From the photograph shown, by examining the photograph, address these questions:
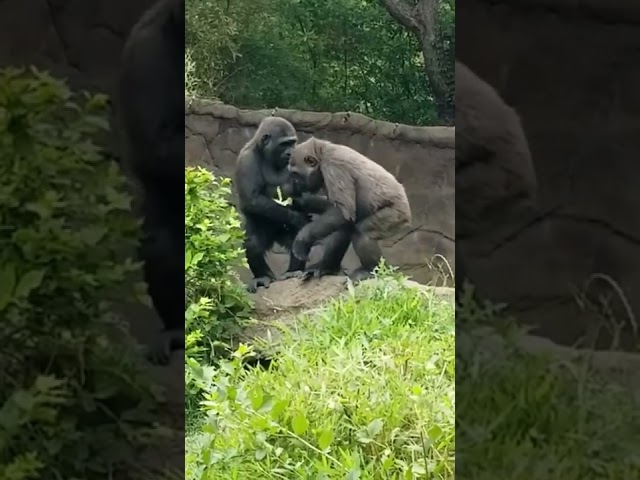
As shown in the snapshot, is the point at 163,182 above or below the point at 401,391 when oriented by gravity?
above

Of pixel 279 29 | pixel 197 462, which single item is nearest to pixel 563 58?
pixel 197 462

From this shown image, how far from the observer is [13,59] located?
1.07 m

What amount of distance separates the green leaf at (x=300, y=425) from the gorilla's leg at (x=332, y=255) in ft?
2.91

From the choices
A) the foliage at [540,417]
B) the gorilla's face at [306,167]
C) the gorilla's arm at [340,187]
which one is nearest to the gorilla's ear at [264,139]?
the gorilla's face at [306,167]

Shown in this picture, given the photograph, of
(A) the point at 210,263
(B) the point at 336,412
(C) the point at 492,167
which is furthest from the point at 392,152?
(C) the point at 492,167

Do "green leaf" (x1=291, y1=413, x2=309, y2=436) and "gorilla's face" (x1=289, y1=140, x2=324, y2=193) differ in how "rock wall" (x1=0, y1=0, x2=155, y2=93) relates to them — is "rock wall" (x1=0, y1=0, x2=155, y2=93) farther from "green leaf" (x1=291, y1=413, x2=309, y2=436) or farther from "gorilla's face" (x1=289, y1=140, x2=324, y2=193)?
"gorilla's face" (x1=289, y1=140, x2=324, y2=193)

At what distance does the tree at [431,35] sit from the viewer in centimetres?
273

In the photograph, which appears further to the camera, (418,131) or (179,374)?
(418,131)

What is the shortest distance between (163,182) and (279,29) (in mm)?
1633

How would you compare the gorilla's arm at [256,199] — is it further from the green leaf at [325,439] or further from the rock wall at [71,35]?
the rock wall at [71,35]

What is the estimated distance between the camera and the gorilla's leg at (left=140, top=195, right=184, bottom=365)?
1080 mm

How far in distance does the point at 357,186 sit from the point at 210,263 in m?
0.62

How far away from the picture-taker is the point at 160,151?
1084mm

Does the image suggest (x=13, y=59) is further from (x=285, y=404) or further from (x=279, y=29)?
(x=279, y=29)
